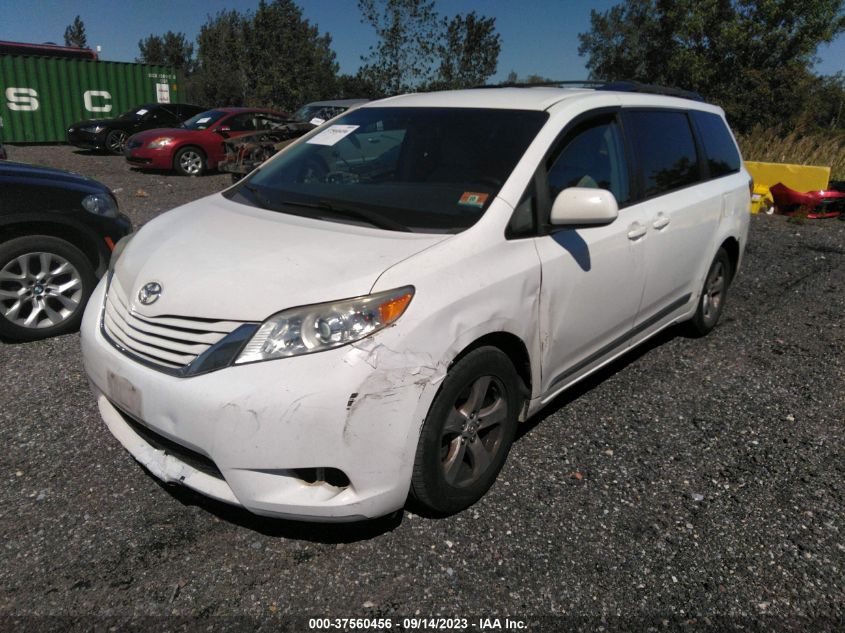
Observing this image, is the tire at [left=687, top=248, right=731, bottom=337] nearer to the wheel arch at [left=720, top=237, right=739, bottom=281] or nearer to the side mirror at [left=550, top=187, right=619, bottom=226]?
the wheel arch at [left=720, top=237, right=739, bottom=281]

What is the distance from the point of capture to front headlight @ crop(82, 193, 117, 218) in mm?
4758

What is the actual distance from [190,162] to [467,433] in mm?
13378

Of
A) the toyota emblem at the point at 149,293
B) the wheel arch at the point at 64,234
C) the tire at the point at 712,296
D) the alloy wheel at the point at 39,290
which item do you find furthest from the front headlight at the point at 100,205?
the tire at the point at 712,296

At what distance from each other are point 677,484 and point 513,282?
50.4 inches

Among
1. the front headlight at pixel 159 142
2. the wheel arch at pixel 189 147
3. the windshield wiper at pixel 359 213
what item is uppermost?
the windshield wiper at pixel 359 213

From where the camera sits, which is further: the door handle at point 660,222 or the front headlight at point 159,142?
the front headlight at point 159,142

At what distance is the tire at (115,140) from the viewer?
18.1 metres

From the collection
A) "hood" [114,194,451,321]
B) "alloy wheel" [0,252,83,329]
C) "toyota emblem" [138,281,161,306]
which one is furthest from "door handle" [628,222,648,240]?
"alloy wheel" [0,252,83,329]

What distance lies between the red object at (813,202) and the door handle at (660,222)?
320 inches

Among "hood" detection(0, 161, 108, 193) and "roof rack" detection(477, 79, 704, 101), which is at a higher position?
"roof rack" detection(477, 79, 704, 101)

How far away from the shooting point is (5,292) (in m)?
4.42

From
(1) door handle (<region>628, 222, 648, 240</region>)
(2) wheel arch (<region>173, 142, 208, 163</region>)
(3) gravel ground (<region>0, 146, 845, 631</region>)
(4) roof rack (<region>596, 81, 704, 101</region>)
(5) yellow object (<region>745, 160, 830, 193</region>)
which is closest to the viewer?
(3) gravel ground (<region>0, 146, 845, 631</region>)

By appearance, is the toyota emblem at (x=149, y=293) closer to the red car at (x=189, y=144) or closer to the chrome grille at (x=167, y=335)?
the chrome grille at (x=167, y=335)

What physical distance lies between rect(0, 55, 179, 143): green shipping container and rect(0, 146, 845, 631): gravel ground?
21.7 metres
